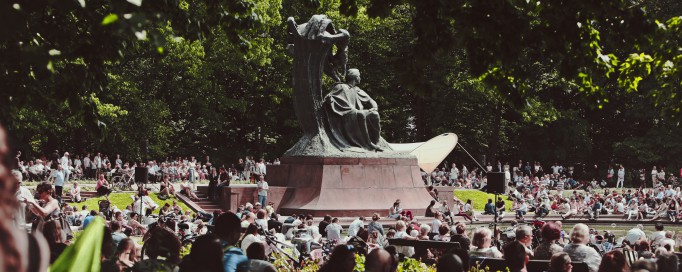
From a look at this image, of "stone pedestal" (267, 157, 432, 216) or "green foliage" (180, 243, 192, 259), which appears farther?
"stone pedestal" (267, 157, 432, 216)

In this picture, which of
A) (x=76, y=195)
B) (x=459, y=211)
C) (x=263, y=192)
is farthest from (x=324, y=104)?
(x=76, y=195)

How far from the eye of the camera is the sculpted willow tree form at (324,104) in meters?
26.1

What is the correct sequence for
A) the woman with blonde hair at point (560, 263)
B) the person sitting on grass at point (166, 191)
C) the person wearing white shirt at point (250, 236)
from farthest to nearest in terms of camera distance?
the person sitting on grass at point (166, 191), the person wearing white shirt at point (250, 236), the woman with blonde hair at point (560, 263)

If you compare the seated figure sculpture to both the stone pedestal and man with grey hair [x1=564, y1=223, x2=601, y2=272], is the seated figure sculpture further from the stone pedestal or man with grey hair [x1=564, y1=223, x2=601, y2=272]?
man with grey hair [x1=564, y1=223, x2=601, y2=272]

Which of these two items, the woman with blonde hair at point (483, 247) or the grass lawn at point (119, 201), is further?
the grass lawn at point (119, 201)

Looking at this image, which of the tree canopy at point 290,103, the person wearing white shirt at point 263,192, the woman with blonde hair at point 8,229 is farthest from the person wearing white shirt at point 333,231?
the woman with blonde hair at point 8,229

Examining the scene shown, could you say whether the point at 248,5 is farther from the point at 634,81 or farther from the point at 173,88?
the point at 173,88

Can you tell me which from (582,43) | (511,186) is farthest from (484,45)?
(511,186)

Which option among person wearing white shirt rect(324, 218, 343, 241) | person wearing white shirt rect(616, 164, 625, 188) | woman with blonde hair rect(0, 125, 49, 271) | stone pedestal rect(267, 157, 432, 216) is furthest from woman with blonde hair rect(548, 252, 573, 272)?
person wearing white shirt rect(616, 164, 625, 188)

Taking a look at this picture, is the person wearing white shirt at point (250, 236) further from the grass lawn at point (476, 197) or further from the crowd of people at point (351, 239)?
the grass lawn at point (476, 197)

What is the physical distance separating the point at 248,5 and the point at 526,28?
13.3 feet

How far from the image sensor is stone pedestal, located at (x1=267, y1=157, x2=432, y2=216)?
25.4 meters

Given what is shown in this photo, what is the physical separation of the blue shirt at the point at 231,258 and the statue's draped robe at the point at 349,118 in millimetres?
20891

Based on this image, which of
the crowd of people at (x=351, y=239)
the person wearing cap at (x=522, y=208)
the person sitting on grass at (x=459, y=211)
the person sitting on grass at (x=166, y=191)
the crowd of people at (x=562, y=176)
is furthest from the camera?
the crowd of people at (x=562, y=176)
